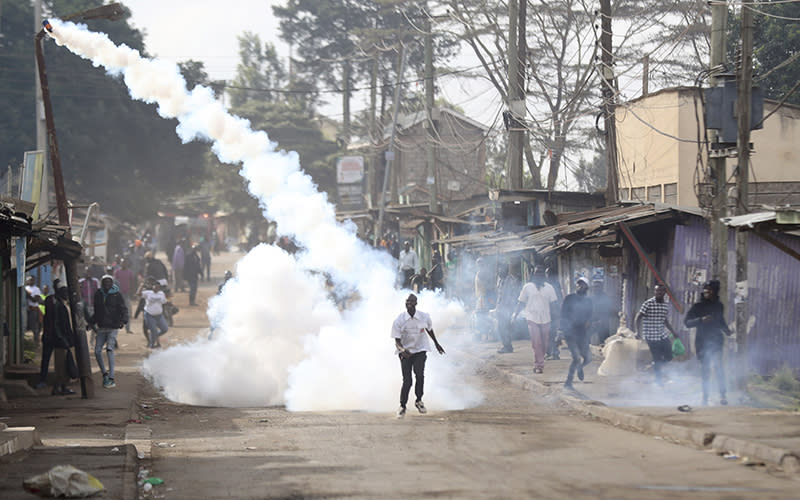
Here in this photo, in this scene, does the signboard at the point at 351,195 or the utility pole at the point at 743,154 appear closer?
the utility pole at the point at 743,154

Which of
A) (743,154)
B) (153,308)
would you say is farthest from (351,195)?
(743,154)

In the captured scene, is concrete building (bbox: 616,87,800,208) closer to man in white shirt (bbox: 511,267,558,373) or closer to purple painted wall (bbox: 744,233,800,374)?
purple painted wall (bbox: 744,233,800,374)

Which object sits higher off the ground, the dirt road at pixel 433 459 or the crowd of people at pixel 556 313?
the crowd of people at pixel 556 313

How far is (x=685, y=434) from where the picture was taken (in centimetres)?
1089

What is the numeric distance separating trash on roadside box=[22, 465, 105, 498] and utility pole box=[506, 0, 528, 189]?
53.4 feet

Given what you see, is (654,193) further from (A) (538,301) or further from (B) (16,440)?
(B) (16,440)

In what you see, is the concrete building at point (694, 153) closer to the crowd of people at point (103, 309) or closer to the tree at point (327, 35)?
the crowd of people at point (103, 309)

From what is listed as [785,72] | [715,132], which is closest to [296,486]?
[715,132]

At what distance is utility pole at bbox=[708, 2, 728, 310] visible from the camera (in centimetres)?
1334

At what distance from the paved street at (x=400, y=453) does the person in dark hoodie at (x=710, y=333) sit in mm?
1801

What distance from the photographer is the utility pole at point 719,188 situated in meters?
13.3

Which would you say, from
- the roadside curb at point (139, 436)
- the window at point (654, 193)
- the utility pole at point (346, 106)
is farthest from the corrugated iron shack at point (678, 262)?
the utility pole at point (346, 106)

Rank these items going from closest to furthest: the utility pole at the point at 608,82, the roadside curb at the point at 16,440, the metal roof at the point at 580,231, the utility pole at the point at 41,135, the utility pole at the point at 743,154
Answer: the roadside curb at the point at 16,440, the utility pole at the point at 743,154, the metal roof at the point at 580,231, the utility pole at the point at 608,82, the utility pole at the point at 41,135

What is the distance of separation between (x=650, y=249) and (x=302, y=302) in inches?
255
